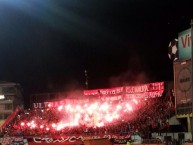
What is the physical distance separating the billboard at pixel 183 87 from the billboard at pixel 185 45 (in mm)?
635

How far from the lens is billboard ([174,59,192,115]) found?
3422 cm

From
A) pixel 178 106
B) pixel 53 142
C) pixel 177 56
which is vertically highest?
pixel 177 56

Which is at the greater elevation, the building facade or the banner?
the building facade

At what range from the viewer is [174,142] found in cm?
2978

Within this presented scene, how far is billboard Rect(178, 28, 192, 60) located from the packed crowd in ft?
24.3

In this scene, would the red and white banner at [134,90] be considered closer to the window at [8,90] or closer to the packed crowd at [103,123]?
the packed crowd at [103,123]

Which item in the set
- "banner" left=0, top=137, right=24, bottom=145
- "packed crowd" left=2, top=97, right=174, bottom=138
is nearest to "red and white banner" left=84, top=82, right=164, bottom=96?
"packed crowd" left=2, top=97, right=174, bottom=138

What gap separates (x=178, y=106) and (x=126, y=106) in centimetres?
1228

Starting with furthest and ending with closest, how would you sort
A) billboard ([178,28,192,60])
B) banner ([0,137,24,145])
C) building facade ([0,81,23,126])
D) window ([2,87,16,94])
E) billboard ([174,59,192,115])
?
1. window ([2,87,16,94])
2. building facade ([0,81,23,126])
3. banner ([0,137,24,145])
4. billboard ([178,28,192,60])
5. billboard ([174,59,192,115])

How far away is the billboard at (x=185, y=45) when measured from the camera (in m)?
34.4

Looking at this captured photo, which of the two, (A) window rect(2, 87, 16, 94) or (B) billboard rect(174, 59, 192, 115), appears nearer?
(B) billboard rect(174, 59, 192, 115)

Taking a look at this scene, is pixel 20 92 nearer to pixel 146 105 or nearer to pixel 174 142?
pixel 146 105

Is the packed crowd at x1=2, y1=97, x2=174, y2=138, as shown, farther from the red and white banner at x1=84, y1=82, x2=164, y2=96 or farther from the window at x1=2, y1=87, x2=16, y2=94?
the window at x1=2, y1=87, x2=16, y2=94

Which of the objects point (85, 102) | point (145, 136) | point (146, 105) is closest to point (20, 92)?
point (85, 102)
